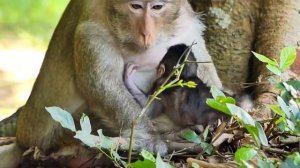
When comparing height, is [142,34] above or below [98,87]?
above

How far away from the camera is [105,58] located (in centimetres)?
437

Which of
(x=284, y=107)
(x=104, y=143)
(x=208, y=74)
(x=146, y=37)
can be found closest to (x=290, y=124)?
(x=284, y=107)

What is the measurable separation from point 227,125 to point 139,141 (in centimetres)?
67

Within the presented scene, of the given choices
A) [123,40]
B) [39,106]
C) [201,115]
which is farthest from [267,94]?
[39,106]

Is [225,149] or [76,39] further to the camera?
[76,39]

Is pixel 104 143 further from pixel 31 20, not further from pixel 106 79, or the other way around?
pixel 31 20

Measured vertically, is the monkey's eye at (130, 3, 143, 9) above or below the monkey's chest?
above

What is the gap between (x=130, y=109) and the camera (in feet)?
14.4

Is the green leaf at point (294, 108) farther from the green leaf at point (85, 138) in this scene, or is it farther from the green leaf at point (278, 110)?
the green leaf at point (85, 138)

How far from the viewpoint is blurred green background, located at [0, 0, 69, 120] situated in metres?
11.3

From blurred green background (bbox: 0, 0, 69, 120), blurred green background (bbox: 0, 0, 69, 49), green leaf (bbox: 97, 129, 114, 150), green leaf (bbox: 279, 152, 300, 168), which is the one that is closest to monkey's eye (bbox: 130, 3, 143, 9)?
green leaf (bbox: 97, 129, 114, 150)

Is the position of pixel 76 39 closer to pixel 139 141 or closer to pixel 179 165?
pixel 139 141

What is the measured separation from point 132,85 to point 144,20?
50 cm

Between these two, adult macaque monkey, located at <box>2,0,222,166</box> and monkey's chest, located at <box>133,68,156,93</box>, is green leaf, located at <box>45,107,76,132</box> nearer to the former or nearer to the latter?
adult macaque monkey, located at <box>2,0,222,166</box>
